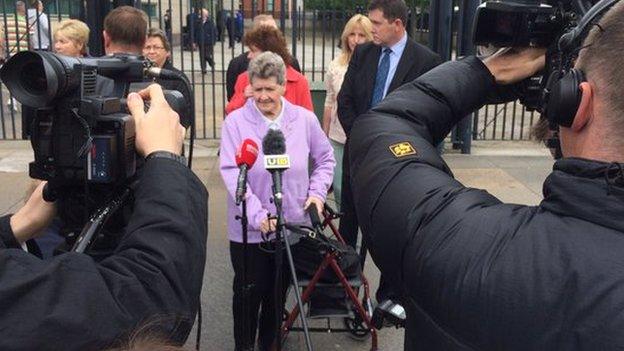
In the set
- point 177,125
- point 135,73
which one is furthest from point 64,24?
point 177,125

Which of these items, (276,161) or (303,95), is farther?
(303,95)

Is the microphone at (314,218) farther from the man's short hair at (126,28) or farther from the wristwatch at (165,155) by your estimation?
the wristwatch at (165,155)

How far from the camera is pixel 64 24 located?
4863 millimetres

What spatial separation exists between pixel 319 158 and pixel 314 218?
58cm

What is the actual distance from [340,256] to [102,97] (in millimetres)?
2031

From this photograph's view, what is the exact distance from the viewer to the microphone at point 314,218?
10.8 ft

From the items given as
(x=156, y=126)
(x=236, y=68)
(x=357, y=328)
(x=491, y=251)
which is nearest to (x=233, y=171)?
(x=357, y=328)

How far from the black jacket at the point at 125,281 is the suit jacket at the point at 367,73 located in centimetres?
322

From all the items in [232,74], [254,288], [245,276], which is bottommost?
[254,288]

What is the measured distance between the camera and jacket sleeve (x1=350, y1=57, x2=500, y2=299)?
1208 millimetres

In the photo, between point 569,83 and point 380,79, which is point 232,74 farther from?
point 569,83

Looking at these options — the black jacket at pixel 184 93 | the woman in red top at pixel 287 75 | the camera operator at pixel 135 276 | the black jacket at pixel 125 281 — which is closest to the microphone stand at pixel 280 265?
the black jacket at pixel 184 93

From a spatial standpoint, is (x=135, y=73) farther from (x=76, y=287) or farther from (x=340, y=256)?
(x=340, y=256)

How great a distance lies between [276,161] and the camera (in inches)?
118
